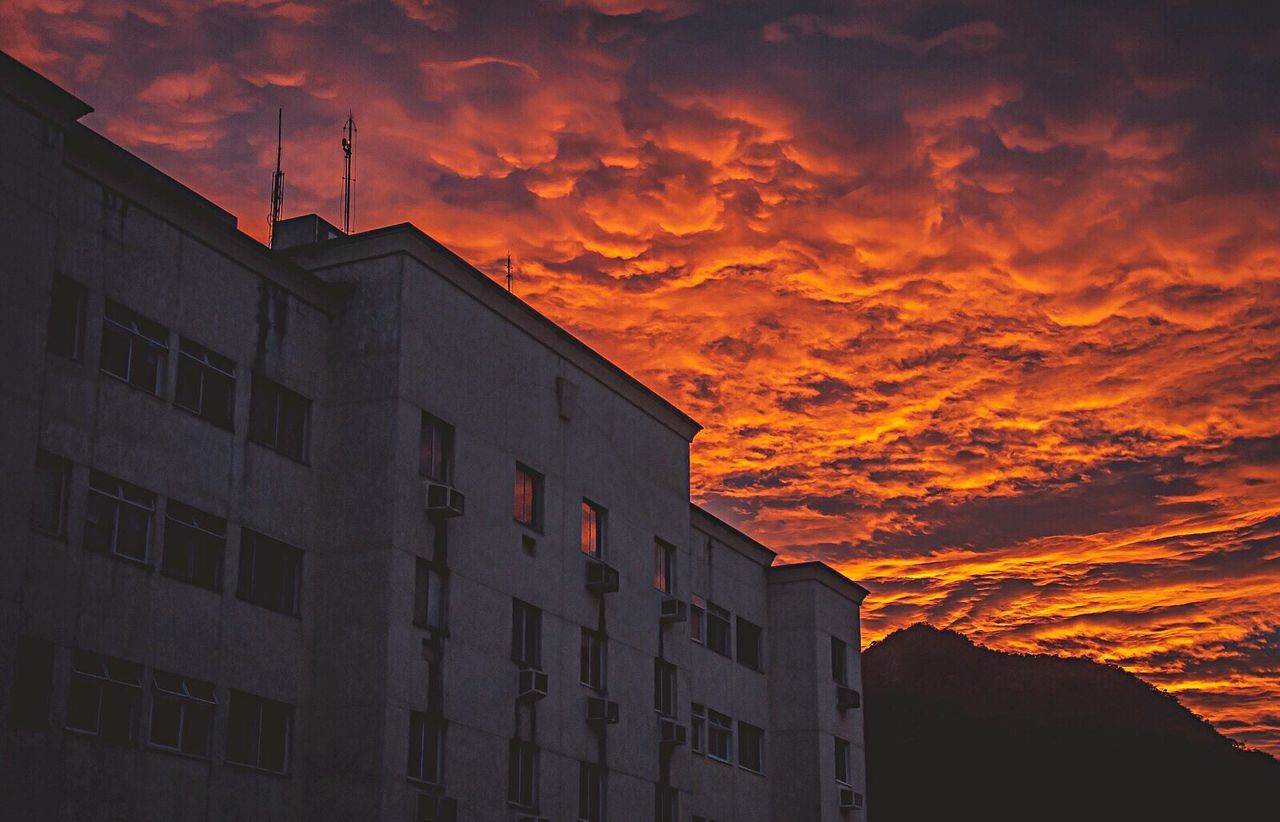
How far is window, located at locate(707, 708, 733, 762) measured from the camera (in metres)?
54.4

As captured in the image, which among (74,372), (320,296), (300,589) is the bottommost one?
(300,589)

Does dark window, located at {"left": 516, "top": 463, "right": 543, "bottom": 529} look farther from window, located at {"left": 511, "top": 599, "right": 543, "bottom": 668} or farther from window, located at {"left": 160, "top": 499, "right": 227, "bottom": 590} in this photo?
window, located at {"left": 160, "top": 499, "right": 227, "bottom": 590}

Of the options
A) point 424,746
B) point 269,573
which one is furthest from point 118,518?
point 424,746

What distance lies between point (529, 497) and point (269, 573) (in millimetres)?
8929

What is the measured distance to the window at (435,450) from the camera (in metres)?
37.3

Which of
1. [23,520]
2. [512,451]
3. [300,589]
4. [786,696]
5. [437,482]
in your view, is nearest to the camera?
[23,520]

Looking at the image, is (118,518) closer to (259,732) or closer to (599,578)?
(259,732)

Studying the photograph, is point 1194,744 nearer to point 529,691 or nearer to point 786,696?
point 786,696

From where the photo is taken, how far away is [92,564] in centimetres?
2956

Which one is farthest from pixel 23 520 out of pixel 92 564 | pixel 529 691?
pixel 529 691

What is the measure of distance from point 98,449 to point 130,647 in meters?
3.76

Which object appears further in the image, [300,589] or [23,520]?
[300,589]

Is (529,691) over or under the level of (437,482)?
under

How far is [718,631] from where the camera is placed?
56188mm
